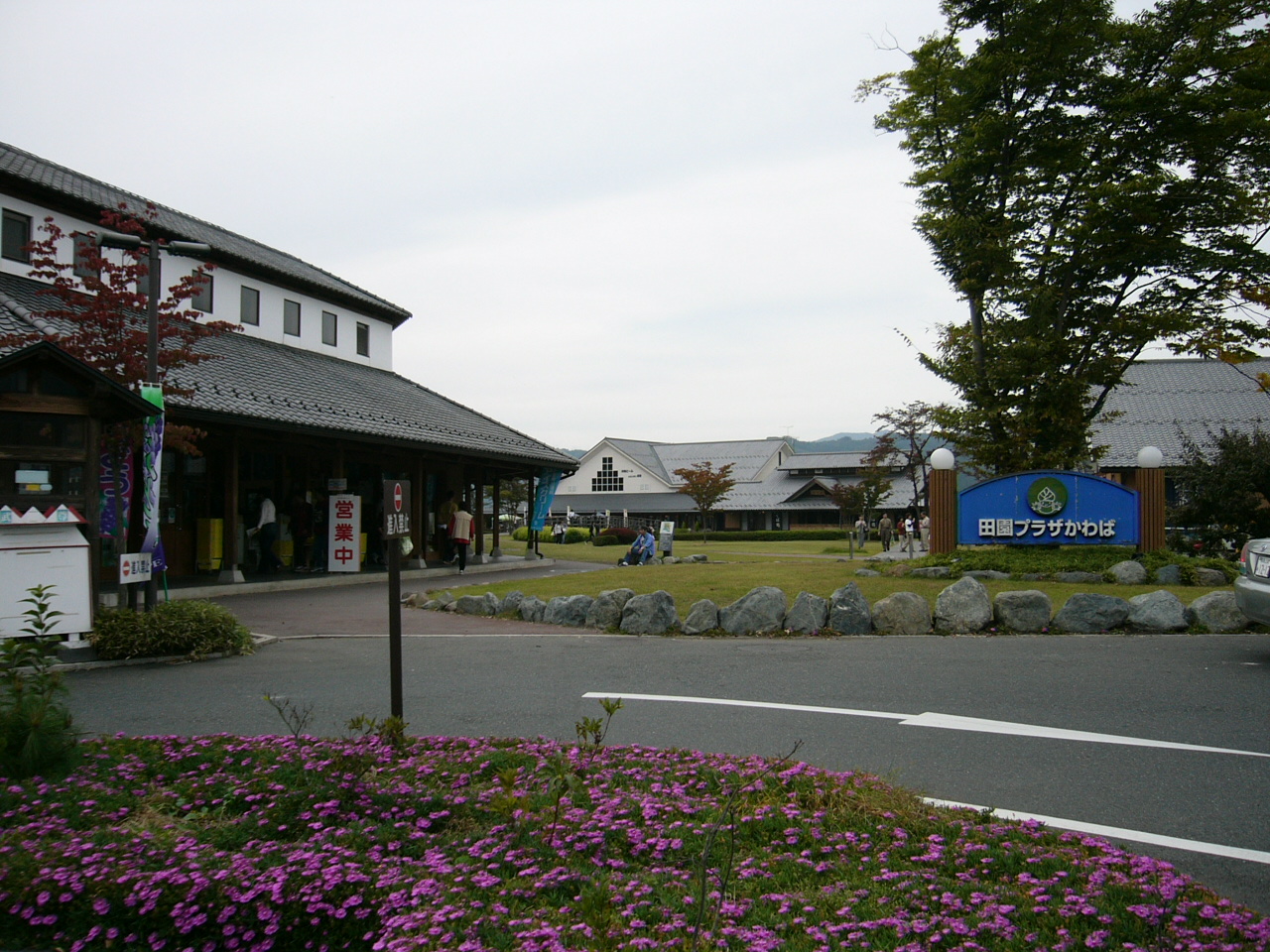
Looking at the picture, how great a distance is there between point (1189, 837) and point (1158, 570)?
40.8 ft

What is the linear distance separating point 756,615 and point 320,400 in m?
12.3

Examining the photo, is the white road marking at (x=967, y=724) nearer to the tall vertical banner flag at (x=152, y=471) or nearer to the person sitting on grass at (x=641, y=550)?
the tall vertical banner flag at (x=152, y=471)

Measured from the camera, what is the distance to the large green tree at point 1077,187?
17.2 meters

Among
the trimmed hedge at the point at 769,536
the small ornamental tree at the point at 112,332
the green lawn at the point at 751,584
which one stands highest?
the small ornamental tree at the point at 112,332

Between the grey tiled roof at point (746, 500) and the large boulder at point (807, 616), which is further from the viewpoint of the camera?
the grey tiled roof at point (746, 500)

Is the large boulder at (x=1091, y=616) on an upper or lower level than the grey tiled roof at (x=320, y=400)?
lower

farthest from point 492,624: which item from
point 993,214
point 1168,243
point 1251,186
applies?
point 1251,186

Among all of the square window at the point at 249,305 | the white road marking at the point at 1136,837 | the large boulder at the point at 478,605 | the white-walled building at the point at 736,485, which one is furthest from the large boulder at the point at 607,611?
the white-walled building at the point at 736,485

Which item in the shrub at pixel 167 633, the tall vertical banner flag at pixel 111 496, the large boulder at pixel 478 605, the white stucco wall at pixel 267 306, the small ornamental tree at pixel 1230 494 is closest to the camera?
the shrub at pixel 167 633

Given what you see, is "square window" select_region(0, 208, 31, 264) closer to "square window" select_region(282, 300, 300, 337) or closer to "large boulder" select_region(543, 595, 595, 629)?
"square window" select_region(282, 300, 300, 337)

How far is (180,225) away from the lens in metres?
22.2

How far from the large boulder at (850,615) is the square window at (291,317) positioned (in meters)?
17.9

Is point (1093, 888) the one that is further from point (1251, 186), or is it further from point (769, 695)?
point (1251, 186)

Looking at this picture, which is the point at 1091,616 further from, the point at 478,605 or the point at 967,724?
the point at 478,605
